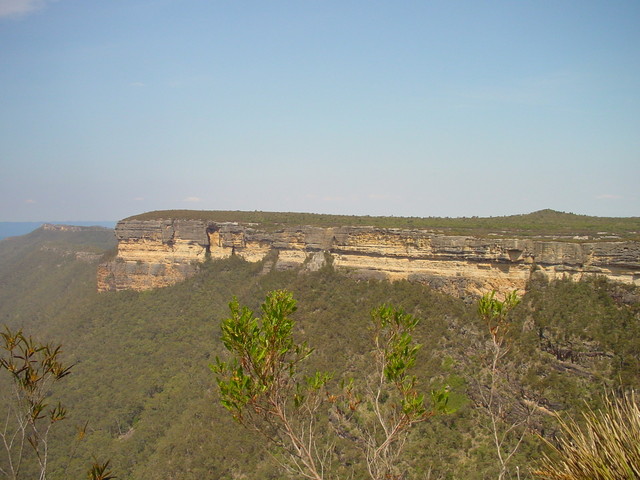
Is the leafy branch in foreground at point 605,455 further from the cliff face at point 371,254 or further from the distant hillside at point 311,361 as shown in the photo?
the cliff face at point 371,254

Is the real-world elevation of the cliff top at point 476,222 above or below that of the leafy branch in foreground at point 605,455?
above

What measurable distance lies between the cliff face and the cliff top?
2.15 m

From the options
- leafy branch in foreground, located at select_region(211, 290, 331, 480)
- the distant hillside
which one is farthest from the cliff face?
leafy branch in foreground, located at select_region(211, 290, 331, 480)

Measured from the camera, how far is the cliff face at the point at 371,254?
2697 cm

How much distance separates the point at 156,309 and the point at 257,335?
4237 centimetres

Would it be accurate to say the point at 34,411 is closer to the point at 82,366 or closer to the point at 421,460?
the point at 421,460

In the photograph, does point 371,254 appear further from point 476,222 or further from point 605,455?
point 605,455

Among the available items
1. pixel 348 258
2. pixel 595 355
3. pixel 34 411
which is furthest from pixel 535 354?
pixel 34 411

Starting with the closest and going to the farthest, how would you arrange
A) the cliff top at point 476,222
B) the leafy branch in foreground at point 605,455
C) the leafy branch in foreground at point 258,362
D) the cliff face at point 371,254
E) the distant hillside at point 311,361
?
1. the leafy branch in foreground at point 605,455
2. the leafy branch in foreground at point 258,362
3. the distant hillside at point 311,361
4. the cliff face at point 371,254
5. the cliff top at point 476,222

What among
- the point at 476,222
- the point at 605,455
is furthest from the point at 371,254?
the point at 605,455

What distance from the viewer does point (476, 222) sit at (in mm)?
43656

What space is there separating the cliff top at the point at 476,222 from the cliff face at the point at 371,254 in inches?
84.5

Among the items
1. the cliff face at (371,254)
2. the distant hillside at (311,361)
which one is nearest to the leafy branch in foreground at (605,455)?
the distant hillside at (311,361)

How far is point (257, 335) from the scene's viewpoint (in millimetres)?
8422
